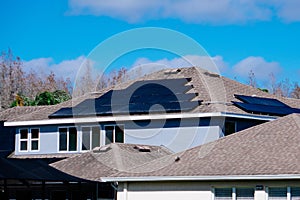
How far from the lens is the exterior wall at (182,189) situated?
88.5 feet

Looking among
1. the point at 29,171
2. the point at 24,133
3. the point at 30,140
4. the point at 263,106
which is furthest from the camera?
the point at 24,133

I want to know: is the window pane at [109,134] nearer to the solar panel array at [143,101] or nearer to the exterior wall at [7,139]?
the solar panel array at [143,101]

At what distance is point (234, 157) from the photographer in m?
29.2

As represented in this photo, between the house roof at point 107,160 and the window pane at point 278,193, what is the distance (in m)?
8.81

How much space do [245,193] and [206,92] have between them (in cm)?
1322

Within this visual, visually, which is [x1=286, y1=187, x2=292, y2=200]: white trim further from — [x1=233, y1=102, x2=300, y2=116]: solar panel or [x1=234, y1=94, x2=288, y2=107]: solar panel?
[x1=234, y1=94, x2=288, y2=107]: solar panel

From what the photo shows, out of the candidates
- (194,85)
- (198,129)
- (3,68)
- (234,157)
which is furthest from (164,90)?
(3,68)

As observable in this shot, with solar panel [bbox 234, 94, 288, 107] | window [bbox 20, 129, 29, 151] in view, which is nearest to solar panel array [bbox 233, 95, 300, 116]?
solar panel [bbox 234, 94, 288, 107]

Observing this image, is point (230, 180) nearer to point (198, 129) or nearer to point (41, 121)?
point (198, 129)

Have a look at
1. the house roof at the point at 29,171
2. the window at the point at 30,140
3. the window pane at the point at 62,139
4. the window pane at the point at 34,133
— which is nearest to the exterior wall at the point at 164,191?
the house roof at the point at 29,171

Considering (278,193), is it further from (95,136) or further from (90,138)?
(90,138)

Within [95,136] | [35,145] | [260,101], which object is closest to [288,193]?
[95,136]

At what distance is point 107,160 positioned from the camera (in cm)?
3559

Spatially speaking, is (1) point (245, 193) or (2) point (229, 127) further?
(2) point (229, 127)
